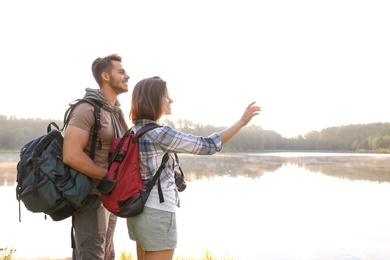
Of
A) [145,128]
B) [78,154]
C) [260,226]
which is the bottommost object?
[260,226]

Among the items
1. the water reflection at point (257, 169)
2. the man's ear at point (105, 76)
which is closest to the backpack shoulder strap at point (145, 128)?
the man's ear at point (105, 76)

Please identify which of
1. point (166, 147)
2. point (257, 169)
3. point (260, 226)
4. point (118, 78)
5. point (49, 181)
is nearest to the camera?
point (166, 147)

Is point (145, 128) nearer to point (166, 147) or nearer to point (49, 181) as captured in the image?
point (166, 147)

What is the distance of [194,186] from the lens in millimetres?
11969

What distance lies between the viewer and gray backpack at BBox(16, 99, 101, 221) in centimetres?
190

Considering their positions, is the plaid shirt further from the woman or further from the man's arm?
the man's arm

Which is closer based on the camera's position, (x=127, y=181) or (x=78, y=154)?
(x=127, y=181)

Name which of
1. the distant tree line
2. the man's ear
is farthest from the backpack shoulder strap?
the distant tree line

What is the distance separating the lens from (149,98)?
1.82m

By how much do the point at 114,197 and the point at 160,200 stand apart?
0.23 meters

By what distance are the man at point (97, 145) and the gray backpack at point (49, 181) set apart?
6 cm

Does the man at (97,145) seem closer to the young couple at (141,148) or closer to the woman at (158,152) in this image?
the young couple at (141,148)

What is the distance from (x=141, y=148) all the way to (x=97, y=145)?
369 mm

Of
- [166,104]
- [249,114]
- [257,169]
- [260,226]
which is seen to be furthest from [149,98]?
[257,169]
